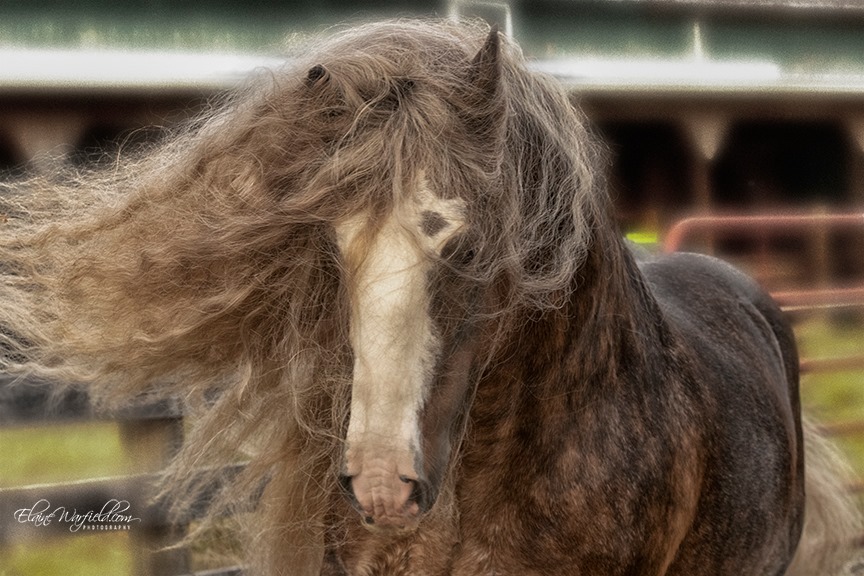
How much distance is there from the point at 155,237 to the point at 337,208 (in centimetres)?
47

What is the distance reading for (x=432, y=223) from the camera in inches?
65.8

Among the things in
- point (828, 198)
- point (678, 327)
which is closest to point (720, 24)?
point (828, 198)

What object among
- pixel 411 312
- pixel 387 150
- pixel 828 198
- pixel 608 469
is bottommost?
pixel 828 198

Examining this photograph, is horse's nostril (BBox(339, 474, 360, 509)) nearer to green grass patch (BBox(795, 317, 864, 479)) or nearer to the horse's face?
the horse's face

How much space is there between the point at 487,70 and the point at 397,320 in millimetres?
498

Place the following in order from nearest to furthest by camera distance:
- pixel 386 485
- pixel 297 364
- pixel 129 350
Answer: pixel 386 485 < pixel 297 364 < pixel 129 350

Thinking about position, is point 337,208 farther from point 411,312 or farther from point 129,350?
point 129,350

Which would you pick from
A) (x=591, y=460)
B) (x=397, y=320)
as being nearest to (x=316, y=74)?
(x=397, y=320)

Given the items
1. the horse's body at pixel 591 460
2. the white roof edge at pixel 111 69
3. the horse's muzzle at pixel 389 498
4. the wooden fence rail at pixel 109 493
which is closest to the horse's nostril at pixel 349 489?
the horse's muzzle at pixel 389 498

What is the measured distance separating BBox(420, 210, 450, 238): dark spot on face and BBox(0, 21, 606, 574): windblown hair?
0.05 m

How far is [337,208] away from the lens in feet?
5.59

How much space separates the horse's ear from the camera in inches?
70.4

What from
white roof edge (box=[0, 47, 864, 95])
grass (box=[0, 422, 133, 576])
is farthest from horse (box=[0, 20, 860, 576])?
white roof edge (box=[0, 47, 864, 95])

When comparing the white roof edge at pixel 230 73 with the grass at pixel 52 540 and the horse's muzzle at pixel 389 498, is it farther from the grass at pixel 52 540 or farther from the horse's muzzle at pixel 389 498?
the horse's muzzle at pixel 389 498
